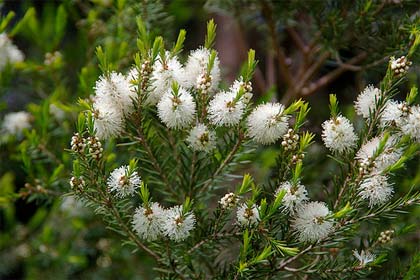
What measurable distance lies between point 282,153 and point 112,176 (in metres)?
0.27

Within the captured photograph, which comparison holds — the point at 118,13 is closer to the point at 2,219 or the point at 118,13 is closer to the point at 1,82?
the point at 1,82

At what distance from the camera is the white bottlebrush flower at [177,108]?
2.73 ft

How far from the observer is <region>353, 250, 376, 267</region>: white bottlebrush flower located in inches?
33.6

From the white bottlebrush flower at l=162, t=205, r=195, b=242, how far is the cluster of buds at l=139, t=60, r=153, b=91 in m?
0.20

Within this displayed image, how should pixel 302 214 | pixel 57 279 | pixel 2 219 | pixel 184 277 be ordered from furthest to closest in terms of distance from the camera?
pixel 2 219, pixel 57 279, pixel 184 277, pixel 302 214

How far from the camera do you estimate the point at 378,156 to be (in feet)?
2.64

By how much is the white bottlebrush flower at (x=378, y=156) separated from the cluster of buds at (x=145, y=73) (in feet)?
1.11

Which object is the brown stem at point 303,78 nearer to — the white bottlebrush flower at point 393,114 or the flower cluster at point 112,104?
the white bottlebrush flower at point 393,114

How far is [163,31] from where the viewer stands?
4.04 feet

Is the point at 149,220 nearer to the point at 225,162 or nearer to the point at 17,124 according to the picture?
the point at 225,162

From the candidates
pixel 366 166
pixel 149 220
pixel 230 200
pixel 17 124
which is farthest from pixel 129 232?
pixel 17 124

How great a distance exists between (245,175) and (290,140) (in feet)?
0.28

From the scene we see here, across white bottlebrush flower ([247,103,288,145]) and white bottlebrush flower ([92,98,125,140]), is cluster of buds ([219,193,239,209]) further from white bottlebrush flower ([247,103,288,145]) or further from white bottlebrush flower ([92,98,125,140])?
white bottlebrush flower ([92,98,125,140])

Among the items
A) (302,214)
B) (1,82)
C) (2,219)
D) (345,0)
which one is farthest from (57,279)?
(345,0)
